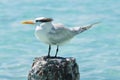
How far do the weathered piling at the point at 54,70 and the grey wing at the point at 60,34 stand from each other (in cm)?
57

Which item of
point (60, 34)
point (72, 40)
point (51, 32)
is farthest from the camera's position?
point (72, 40)

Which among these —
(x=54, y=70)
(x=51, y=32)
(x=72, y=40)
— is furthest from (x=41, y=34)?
(x=72, y=40)

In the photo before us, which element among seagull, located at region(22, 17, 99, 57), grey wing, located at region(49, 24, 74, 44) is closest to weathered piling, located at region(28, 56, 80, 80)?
seagull, located at region(22, 17, 99, 57)

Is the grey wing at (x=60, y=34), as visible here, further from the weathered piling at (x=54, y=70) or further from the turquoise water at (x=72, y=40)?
the turquoise water at (x=72, y=40)

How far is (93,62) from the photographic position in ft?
59.9

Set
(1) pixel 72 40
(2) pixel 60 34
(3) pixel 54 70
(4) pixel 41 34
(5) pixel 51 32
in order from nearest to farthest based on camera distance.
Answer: (3) pixel 54 70, (4) pixel 41 34, (5) pixel 51 32, (2) pixel 60 34, (1) pixel 72 40

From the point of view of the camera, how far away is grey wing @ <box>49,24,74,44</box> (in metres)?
9.20

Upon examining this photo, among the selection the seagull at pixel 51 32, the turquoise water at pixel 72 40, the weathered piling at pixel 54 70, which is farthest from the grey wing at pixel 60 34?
the turquoise water at pixel 72 40

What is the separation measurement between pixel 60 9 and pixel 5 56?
4.28 m

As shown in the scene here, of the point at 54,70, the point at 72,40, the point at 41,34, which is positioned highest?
the point at 72,40

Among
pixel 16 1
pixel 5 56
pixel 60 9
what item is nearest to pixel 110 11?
pixel 60 9

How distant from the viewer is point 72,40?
1858 cm

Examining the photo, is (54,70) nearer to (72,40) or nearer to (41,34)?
(41,34)

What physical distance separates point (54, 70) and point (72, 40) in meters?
10.0
